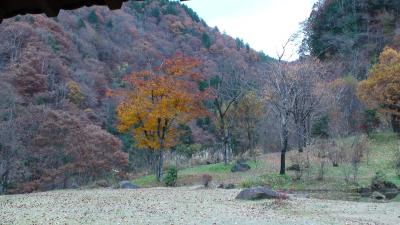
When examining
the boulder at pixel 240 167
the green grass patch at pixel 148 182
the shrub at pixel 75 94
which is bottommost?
the green grass patch at pixel 148 182

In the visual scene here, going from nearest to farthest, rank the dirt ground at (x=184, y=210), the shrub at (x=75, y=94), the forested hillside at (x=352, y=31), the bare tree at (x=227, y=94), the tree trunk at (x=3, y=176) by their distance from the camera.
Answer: the dirt ground at (x=184, y=210), the tree trunk at (x=3, y=176), the bare tree at (x=227, y=94), the shrub at (x=75, y=94), the forested hillside at (x=352, y=31)

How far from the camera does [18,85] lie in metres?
28.4

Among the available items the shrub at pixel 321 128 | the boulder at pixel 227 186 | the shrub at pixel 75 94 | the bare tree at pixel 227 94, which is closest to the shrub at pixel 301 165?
the boulder at pixel 227 186

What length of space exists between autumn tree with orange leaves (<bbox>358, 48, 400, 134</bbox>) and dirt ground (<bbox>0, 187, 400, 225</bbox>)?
1303cm

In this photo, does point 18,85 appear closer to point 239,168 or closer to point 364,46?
point 239,168

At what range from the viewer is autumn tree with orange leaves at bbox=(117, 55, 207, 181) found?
71.9ft

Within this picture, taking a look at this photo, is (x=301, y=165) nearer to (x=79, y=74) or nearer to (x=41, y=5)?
(x=41, y=5)

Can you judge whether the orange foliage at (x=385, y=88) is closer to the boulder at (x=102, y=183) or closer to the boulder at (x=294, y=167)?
the boulder at (x=294, y=167)

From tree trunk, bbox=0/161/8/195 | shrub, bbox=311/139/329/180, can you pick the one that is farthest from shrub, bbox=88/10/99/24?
shrub, bbox=311/139/329/180

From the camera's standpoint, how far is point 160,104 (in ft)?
71.4

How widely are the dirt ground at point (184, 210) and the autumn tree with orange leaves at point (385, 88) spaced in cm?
1303

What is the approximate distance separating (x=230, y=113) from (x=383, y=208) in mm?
17292

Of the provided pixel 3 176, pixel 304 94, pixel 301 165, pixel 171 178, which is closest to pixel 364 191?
pixel 301 165

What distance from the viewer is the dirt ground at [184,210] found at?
414 inches
